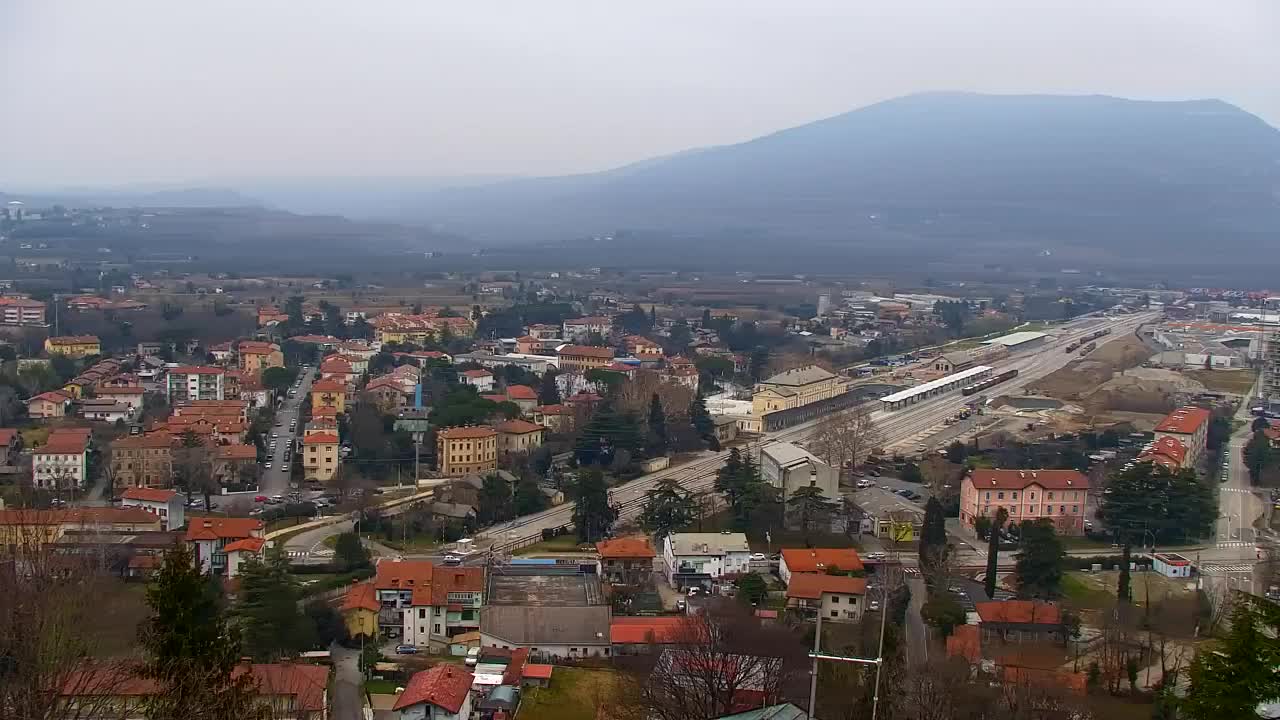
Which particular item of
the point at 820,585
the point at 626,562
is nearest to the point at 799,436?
the point at 626,562

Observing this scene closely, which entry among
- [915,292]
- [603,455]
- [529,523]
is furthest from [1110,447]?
[915,292]

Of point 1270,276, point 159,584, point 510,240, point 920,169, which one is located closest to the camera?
point 159,584

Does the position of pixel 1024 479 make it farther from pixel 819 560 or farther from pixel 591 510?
pixel 591 510

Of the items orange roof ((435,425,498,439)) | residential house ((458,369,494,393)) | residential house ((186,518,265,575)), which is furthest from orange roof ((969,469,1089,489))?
residential house ((458,369,494,393))

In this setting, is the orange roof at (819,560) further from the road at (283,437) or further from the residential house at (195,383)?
the residential house at (195,383)

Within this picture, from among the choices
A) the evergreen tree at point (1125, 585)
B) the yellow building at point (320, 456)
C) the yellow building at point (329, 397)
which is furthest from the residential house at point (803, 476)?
the yellow building at point (329, 397)

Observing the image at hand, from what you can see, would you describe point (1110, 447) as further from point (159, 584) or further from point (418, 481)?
point (159, 584)

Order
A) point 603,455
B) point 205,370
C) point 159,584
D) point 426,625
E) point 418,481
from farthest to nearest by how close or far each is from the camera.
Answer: point 205,370
point 603,455
point 418,481
point 426,625
point 159,584
